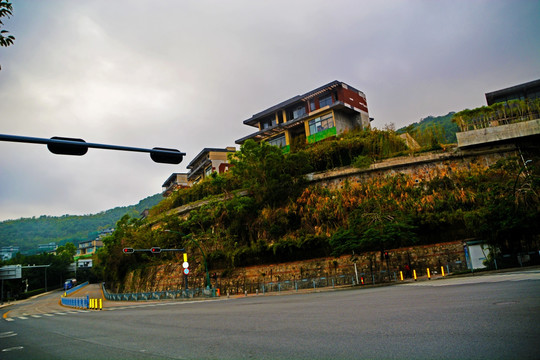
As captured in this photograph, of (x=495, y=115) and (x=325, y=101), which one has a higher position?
(x=325, y=101)

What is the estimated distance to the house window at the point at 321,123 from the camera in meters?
43.4

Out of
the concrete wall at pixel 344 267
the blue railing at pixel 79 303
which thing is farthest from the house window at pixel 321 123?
the blue railing at pixel 79 303

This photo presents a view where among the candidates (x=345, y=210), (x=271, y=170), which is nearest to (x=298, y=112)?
(x=271, y=170)

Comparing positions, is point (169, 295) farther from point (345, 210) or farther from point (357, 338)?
point (357, 338)

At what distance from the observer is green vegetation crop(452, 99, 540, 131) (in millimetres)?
30453

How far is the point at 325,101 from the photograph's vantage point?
148 feet

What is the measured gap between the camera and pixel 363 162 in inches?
1318

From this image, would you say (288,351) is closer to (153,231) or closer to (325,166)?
(325,166)

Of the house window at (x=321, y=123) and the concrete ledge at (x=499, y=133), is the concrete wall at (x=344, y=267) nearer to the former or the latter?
the concrete ledge at (x=499, y=133)

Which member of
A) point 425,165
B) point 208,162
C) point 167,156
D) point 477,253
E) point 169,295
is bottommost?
point 169,295

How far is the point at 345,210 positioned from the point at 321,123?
1700 cm

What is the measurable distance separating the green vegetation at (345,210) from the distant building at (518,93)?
52.9 feet

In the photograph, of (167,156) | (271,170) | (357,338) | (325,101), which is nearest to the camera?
(357,338)

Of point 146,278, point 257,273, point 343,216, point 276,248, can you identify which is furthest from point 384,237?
point 146,278
